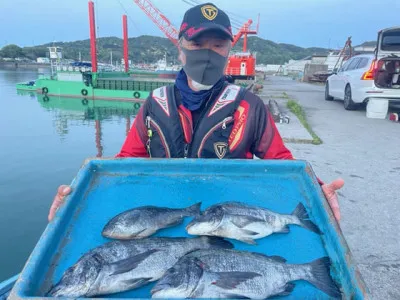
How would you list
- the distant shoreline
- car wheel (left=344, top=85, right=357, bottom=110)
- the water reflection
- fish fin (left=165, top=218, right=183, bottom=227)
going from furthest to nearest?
the distant shoreline → the water reflection → car wheel (left=344, top=85, right=357, bottom=110) → fish fin (left=165, top=218, right=183, bottom=227)

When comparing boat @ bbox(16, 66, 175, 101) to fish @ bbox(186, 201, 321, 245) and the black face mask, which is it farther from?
fish @ bbox(186, 201, 321, 245)

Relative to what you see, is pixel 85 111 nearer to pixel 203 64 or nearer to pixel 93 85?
pixel 93 85

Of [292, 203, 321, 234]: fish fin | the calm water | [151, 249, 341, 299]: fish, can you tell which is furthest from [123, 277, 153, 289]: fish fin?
the calm water

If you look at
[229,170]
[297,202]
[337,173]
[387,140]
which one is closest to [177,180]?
[229,170]

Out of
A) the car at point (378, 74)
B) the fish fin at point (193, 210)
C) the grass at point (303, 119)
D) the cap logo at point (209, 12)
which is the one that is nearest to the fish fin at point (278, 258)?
the fish fin at point (193, 210)

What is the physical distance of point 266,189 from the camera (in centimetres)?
213

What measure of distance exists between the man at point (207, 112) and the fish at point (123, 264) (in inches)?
43.4

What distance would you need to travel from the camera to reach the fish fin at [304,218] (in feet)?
5.84

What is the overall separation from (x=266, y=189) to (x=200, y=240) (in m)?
0.66

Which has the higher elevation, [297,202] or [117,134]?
[297,202]

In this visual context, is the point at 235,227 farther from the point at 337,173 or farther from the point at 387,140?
the point at 387,140

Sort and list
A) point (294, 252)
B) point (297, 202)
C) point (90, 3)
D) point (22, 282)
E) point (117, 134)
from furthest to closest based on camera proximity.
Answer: point (90, 3) → point (117, 134) → point (297, 202) → point (294, 252) → point (22, 282)

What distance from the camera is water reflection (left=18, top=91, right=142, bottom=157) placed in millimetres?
23525

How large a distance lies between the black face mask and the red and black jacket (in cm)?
18
